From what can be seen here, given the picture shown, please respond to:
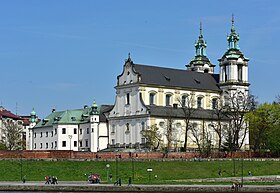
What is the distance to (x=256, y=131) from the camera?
12256 cm

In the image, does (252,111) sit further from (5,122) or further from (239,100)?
(5,122)

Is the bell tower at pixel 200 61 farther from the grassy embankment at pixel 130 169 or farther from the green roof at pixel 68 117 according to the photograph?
the grassy embankment at pixel 130 169

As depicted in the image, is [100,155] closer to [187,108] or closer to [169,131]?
[169,131]

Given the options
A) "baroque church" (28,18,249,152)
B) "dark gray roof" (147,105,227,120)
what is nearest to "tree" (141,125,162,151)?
"baroque church" (28,18,249,152)

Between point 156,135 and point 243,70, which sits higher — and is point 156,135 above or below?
below

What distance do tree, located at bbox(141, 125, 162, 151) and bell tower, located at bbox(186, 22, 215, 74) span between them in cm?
2816

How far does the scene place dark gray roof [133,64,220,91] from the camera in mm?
124375

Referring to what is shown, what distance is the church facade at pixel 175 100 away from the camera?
122m

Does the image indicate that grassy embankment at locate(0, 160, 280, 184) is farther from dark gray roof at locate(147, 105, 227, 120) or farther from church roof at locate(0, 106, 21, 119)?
church roof at locate(0, 106, 21, 119)

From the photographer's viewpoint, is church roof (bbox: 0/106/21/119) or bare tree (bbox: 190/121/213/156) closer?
bare tree (bbox: 190/121/213/156)

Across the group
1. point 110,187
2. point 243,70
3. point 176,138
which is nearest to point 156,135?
point 176,138

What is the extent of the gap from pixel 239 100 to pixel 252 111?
587 centimetres

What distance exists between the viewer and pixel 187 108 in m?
124

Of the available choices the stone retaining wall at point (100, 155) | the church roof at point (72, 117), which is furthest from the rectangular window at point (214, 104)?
the stone retaining wall at point (100, 155)
